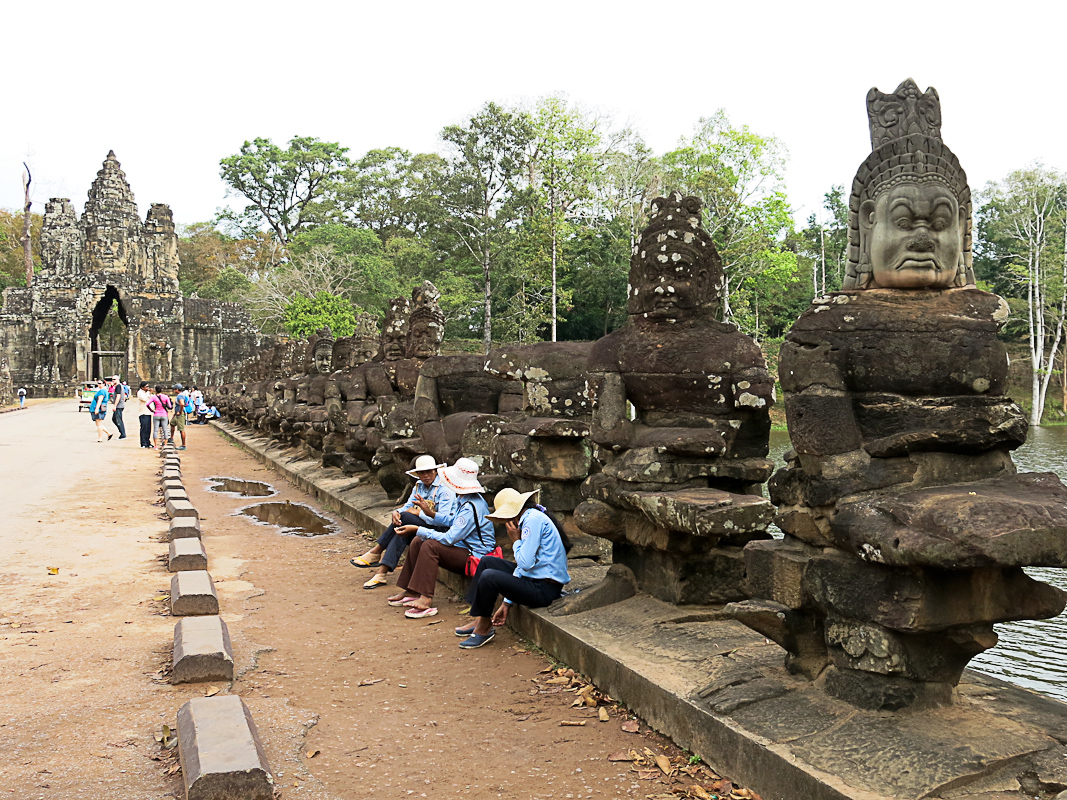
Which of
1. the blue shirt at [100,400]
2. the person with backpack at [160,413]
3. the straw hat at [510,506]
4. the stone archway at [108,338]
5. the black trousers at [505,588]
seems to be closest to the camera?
the black trousers at [505,588]

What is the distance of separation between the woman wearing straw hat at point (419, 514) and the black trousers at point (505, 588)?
3.80 feet

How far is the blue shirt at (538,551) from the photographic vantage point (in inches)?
210

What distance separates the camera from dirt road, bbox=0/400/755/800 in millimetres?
3652

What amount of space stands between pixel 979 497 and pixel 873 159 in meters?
1.50

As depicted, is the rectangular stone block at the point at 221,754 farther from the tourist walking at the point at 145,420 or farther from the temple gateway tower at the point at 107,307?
the temple gateway tower at the point at 107,307

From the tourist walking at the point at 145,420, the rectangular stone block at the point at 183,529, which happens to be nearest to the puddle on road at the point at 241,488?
the rectangular stone block at the point at 183,529

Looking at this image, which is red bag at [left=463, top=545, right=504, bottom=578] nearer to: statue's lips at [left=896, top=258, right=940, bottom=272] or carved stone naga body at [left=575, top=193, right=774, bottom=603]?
carved stone naga body at [left=575, top=193, right=774, bottom=603]

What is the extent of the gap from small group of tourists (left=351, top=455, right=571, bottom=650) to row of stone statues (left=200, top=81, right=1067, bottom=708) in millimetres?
424

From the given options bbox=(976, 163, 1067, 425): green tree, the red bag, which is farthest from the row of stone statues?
bbox=(976, 163, 1067, 425): green tree

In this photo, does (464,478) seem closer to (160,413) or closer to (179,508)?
(179,508)

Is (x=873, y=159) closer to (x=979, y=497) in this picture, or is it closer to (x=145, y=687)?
(x=979, y=497)

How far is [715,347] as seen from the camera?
496cm

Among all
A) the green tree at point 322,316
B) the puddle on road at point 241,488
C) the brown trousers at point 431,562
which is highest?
the green tree at point 322,316

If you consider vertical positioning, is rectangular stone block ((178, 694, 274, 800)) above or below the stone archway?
below
